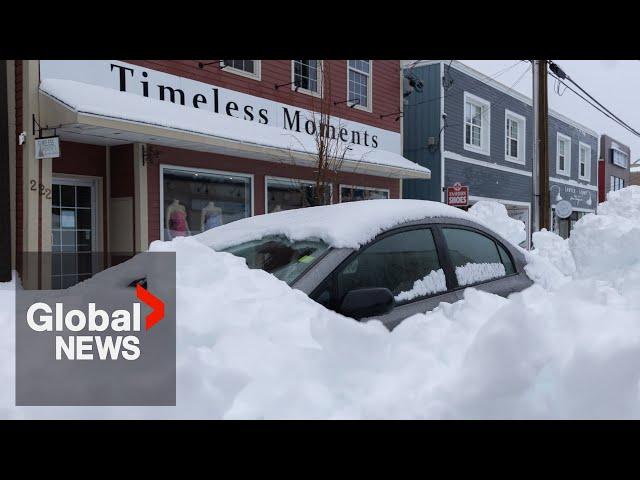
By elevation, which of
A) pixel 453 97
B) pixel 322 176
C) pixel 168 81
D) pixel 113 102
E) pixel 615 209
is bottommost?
pixel 615 209

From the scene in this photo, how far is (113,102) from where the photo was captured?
9.35m

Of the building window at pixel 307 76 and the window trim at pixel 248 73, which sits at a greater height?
the building window at pixel 307 76

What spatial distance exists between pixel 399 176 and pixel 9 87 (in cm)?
936

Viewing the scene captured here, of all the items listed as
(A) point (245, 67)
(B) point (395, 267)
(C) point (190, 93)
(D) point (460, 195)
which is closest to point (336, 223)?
(B) point (395, 267)

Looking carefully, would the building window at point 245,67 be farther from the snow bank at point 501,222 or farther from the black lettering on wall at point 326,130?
the snow bank at point 501,222

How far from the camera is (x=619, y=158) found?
35.7 m

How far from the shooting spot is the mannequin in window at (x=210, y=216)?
37.6 ft

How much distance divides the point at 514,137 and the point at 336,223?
20.8m

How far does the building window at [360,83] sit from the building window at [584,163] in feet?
61.2

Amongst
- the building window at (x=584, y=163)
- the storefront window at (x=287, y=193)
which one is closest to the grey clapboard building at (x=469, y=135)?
the building window at (x=584, y=163)

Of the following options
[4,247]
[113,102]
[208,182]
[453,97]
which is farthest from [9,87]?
[453,97]

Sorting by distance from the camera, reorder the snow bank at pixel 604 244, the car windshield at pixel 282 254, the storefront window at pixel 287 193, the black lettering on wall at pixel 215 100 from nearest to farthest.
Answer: the car windshield at pixel 282 254 → the snow bank at pixel 604 244 → the black lettering on wall at pixel 215 100 → the storefront window at pixel 287 193

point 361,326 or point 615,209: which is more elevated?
point 615,209

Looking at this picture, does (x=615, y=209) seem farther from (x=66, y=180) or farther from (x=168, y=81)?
(x=66, y=180)
